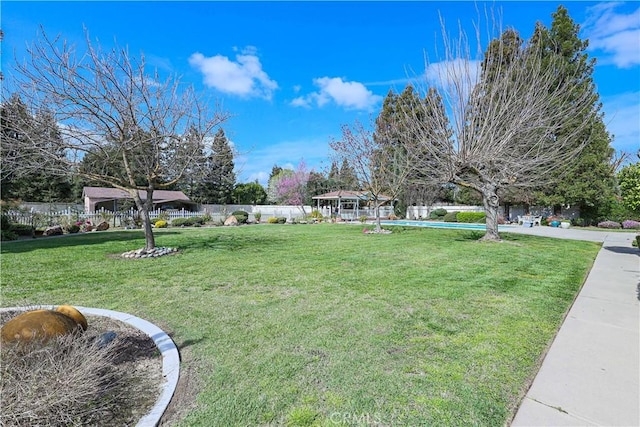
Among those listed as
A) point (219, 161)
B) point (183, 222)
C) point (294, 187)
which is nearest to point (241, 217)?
point (183, 222)

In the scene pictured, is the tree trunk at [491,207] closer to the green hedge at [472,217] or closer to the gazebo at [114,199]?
the green hedge at [472,217]

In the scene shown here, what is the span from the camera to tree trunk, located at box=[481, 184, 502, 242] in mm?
10695

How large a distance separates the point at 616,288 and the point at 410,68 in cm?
855

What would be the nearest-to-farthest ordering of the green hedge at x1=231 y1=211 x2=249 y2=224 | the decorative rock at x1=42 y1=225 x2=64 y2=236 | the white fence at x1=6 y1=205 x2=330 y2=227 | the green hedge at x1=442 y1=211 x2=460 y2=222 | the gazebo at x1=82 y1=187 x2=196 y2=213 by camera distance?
1. the decorative rock at x1=42 y1=225 x2=64 y2=236
2. the white fence at x1=6 y1=205 x2=330 y2=227
3. the green hedge at x1=231 y1=211 x2=249 y2=224
4. the gazebo at x1=82 y1=187 x2=196 y2=213
5. the green hedge at x1=442 y1=211 x2=460 y2=222

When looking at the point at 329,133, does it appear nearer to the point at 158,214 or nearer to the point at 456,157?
the point at 456,157

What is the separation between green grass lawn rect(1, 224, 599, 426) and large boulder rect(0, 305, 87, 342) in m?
0.93

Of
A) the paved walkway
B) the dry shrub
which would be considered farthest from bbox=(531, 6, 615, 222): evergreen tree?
the dry shrub

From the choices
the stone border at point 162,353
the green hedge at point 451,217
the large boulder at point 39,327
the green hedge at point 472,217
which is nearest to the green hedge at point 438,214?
the green hedge at point 451,217

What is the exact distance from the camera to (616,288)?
5094 millimetres

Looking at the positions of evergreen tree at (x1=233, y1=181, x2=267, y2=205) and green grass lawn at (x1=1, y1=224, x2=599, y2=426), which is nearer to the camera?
green grass lawn at (x1=1, y1=224, x2=599, y2=426)

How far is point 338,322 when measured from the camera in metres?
3.59

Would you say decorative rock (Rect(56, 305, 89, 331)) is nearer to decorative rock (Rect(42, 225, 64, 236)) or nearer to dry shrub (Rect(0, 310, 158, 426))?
dry shrub (Rect(0, 310, 158, 426))

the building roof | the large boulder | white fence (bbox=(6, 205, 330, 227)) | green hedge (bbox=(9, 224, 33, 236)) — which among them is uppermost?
the building roof

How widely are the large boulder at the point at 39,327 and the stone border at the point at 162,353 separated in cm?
66
